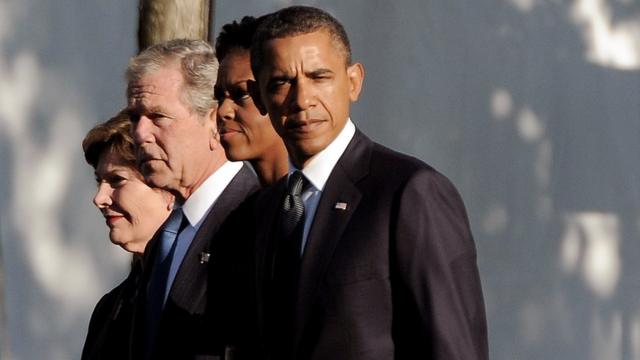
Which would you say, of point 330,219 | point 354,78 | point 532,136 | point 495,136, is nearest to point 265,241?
point 330,219

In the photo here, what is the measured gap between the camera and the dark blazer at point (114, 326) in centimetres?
570

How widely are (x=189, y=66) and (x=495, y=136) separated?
3.99m

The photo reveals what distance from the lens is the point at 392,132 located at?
9.02 meters

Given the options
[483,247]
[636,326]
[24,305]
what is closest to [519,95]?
[483,247]

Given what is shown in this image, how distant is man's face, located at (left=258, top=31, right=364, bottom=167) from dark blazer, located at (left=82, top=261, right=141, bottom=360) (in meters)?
1.28

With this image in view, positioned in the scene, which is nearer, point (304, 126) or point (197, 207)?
point (304, 126)

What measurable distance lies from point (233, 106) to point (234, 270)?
48cm

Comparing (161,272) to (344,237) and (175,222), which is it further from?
(344,237)

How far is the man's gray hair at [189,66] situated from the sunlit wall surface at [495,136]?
2.19 meters

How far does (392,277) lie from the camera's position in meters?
4.44

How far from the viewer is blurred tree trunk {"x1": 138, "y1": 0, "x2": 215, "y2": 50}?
6.84 metres

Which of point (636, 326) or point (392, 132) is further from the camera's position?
point (636, 326)

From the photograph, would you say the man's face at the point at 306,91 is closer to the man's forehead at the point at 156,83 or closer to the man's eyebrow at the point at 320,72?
the man's eyebrow at the point at 320,72

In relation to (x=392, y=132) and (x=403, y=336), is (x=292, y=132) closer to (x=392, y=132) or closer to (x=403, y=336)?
(x=403, y=336)
